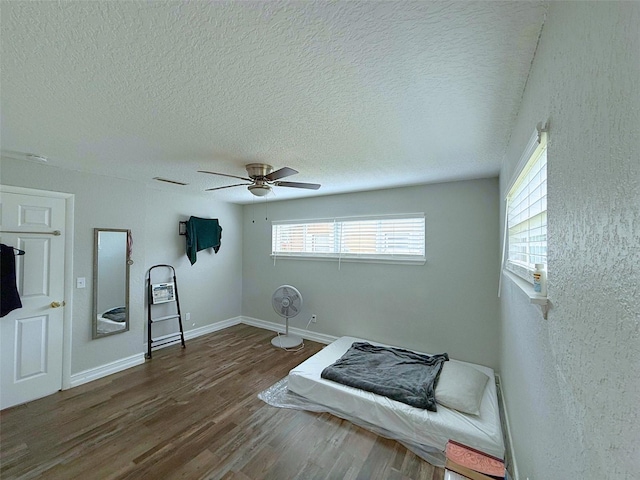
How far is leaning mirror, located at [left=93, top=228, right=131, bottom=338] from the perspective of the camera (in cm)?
313

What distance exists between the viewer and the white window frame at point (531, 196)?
3.69ft

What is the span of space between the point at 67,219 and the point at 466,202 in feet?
15.1

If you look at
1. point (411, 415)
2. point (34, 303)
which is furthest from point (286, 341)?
point (34, 303)

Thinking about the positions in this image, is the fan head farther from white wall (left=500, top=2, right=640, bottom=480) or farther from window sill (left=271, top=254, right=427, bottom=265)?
white wall (left=500, top=2, right=640, bottom=480)

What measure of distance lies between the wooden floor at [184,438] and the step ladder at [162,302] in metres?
0.76

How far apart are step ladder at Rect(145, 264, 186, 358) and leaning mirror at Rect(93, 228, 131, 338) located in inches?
15.3

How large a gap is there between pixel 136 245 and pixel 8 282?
3.97 ft

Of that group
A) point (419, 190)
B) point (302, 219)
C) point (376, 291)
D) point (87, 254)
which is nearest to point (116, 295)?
point (87, 254)

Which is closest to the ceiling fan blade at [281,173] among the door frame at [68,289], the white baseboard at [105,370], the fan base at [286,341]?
the door frame at [68,289]

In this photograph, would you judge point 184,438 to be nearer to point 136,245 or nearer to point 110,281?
point 110,281

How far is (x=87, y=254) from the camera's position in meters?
3.05

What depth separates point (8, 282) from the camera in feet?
8.05

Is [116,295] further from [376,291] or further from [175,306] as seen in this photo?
[376,291]

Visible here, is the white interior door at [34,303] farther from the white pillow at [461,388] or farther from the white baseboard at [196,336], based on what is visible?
the white pillow at [461,388]
